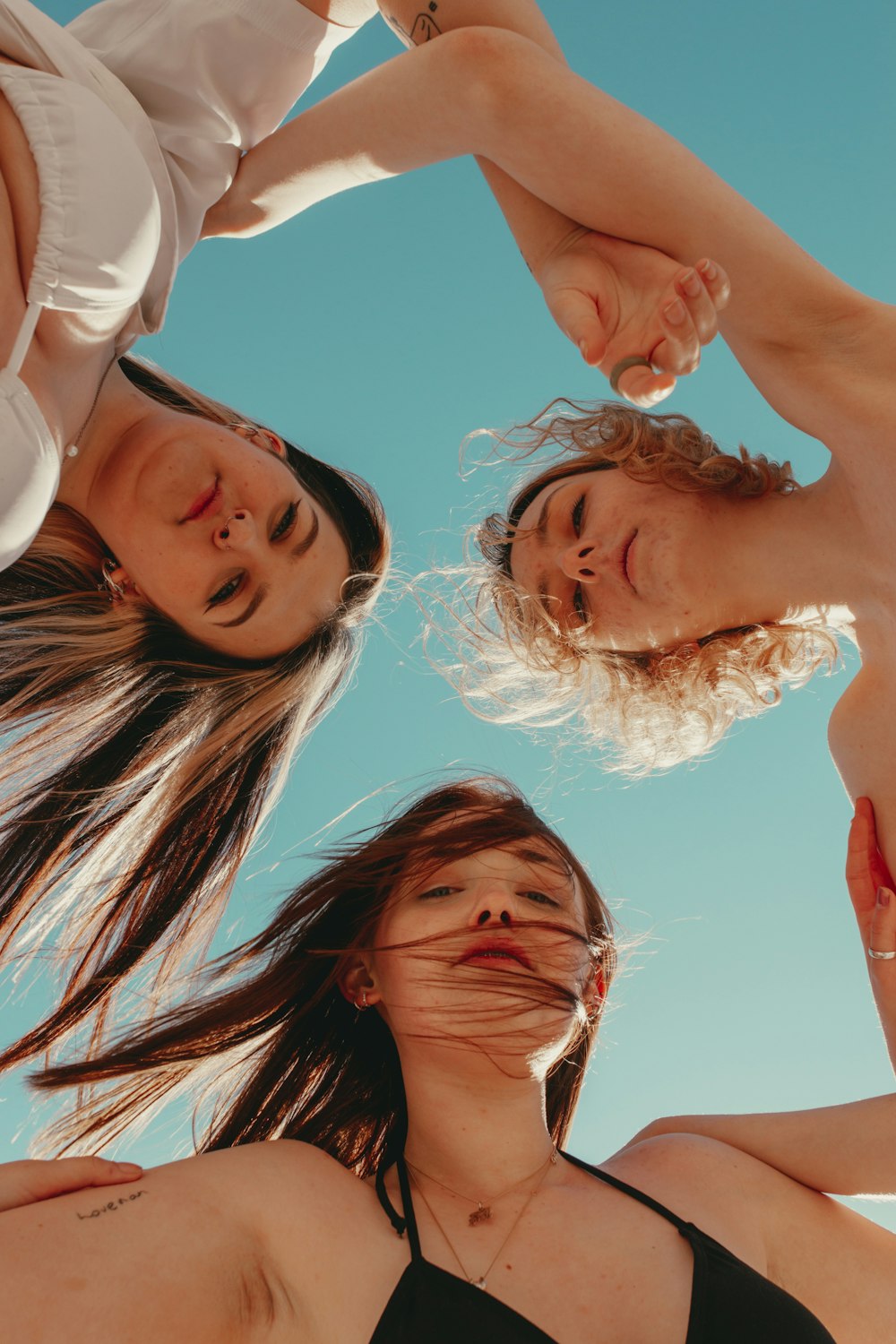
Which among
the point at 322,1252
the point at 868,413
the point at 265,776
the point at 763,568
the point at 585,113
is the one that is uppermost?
the point at 585,113

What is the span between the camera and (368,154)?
3.43m

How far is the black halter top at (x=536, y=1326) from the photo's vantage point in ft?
7.86

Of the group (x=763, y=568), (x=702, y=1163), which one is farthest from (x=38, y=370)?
(x=702, y=1163)

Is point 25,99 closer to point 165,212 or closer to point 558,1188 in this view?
point 165,212

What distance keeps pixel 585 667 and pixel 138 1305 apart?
2.78m

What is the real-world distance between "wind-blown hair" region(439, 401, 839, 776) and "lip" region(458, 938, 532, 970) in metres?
1.45

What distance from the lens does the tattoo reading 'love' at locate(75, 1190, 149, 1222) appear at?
2357mm

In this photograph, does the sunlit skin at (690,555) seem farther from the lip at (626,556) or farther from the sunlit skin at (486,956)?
the sunlit skin at (486,956)

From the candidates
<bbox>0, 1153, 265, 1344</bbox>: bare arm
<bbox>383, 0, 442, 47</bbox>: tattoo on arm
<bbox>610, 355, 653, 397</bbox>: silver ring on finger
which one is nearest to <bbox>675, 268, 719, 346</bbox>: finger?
<bbox>610, 355, 653, 397</bbox>: silver ring on finger

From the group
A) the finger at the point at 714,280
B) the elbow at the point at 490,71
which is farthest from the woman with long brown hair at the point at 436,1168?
the elbow at the point at 490,71

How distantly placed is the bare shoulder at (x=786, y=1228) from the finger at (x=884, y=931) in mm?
624

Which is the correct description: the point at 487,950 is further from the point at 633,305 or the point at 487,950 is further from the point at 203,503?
the point at 633,305

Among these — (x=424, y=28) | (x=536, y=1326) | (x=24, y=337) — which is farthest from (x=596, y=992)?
(x=424, y=28)

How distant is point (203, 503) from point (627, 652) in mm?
1674
